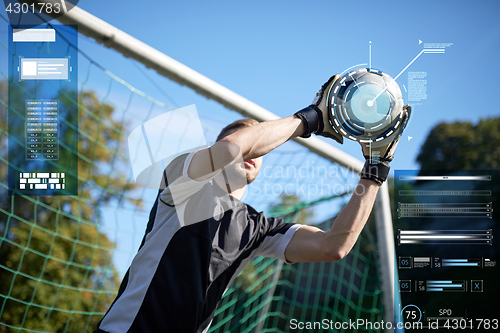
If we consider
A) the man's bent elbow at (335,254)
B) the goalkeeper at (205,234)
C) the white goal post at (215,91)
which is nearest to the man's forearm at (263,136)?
the goalkeeper at (205,234)

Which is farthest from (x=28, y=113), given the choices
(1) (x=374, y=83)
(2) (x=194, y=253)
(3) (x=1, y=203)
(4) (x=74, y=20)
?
(3) (x=1, y=203)

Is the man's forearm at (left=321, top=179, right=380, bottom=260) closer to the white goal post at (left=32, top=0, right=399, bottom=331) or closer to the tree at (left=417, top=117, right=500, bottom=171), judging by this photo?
the white goal post at (left=32, top=0, right=399, bottom=331)

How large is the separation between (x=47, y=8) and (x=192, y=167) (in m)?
0.76

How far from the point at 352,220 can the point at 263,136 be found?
1.32 feet

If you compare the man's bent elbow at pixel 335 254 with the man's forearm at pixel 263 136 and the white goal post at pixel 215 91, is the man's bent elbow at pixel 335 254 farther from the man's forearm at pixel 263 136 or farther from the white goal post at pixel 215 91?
the white goal post at pixel 215 91

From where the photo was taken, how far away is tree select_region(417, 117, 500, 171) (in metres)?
5.98

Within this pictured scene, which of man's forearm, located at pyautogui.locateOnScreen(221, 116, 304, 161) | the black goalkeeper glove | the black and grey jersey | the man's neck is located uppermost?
the black goalkeeper glove

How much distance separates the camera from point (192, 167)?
2.97 feet

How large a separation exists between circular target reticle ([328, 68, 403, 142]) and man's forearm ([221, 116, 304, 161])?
0.10 m

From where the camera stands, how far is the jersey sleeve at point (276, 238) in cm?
126

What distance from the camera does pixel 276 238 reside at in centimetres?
129

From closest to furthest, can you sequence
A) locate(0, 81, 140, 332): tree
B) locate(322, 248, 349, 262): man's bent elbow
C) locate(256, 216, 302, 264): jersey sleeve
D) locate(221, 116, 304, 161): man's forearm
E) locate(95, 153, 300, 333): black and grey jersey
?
locate(221, 116, 304, 161): man's forearm < locate(95, 153, 300, 333): black and grey jersey < locate(322, 248, 349, 262): man's bent elbow < locate(256, 216, 302, 264): jersey sleeve < locate(0, 81, 140, 332): tree

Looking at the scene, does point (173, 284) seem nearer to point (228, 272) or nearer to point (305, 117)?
point (228, 272)

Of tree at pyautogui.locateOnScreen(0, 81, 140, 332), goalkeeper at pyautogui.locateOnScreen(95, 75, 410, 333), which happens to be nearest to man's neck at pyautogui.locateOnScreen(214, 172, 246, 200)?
goalkeeper at pyautogui.locateOnScreen(95, 75, 410, 333)
